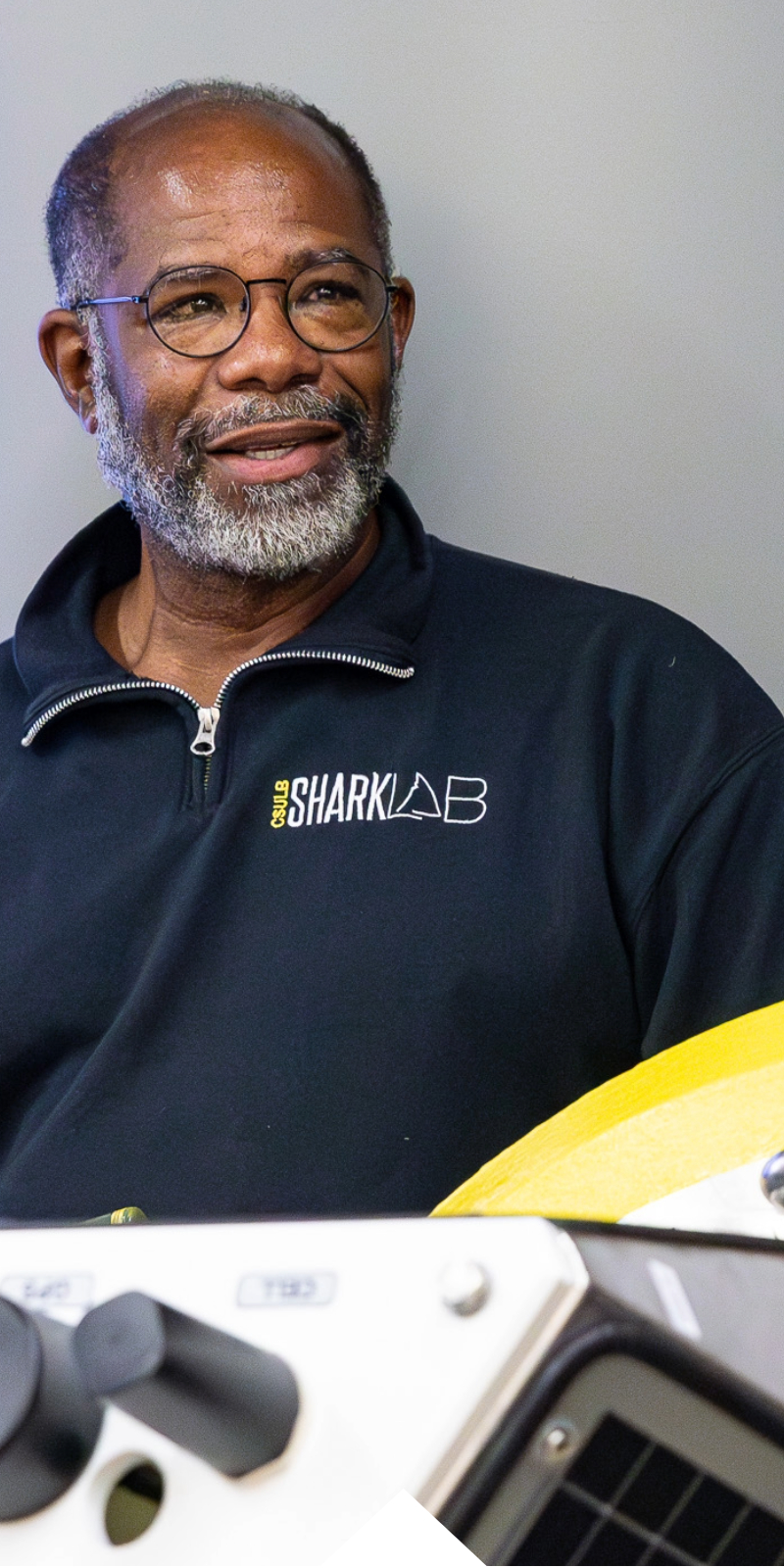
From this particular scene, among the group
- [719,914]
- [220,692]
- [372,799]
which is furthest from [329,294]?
[719,914]

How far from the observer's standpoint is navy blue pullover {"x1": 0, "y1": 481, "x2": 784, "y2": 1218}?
122 cm

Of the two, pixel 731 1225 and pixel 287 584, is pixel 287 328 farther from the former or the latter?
pixel 731 1225

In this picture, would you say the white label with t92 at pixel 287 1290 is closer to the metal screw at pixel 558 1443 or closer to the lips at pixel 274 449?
the metal screw at pixel 558 1443

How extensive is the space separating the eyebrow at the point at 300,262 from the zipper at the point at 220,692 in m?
0.36

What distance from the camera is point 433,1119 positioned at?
1.21 metres

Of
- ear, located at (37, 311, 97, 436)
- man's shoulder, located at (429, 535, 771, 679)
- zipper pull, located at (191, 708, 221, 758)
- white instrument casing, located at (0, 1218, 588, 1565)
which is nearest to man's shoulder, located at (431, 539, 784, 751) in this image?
man's shoulder, located at (429, 535, 771, 679)

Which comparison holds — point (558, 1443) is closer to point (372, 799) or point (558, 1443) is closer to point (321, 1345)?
point (321, 1345)

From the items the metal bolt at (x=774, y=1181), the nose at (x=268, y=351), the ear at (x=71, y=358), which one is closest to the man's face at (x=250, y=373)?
the nose at (x=268, y=351)

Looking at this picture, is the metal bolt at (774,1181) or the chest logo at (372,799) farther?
the chest logo at (372,799)

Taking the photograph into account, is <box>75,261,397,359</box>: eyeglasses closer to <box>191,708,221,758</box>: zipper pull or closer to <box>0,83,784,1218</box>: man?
<box>0,83,784,1218</box>: man

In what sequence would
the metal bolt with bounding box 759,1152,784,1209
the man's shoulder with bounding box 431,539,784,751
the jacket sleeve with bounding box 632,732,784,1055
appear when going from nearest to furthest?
the metal bolt with bounding box 759,1152,784,1209, the jacket sleeve with bounding box 632,732,784,1055, the man's shoulder with bounding box 431,539,784,751

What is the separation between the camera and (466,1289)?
438mm

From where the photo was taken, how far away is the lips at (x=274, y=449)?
145 centimetres

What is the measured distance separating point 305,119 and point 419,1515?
4.62 ft
